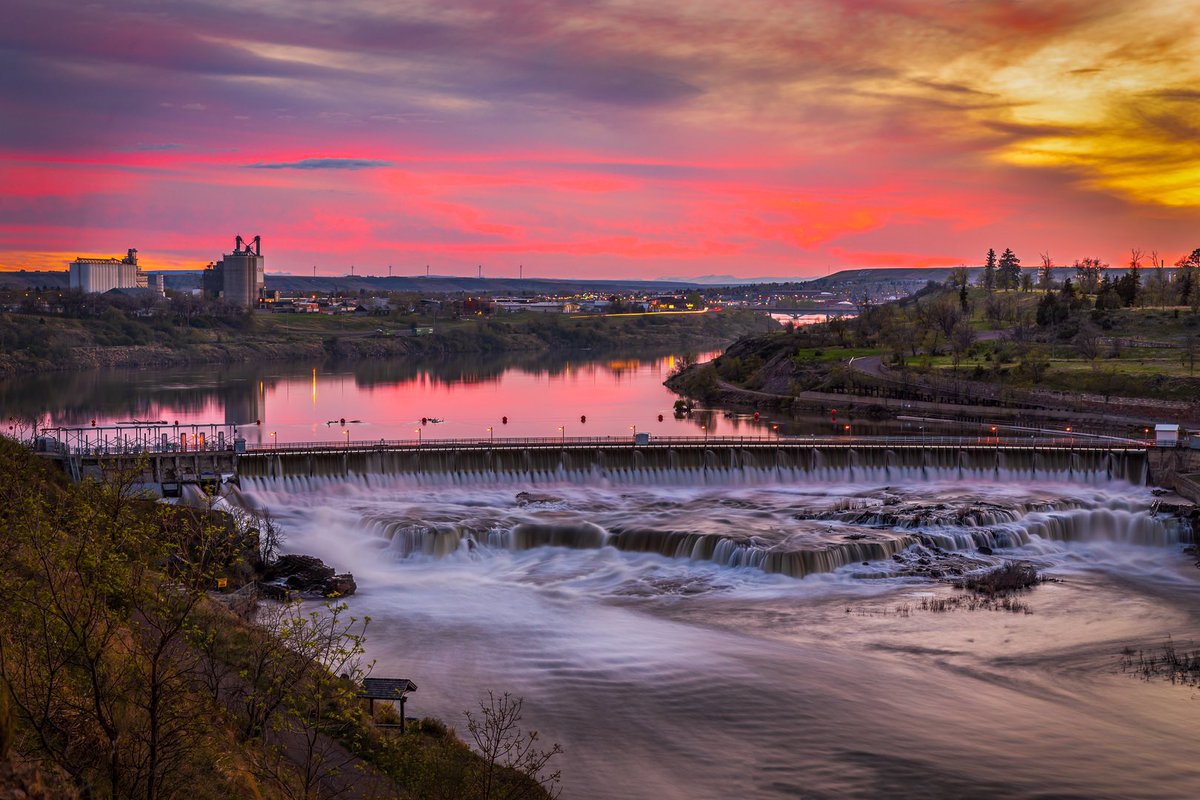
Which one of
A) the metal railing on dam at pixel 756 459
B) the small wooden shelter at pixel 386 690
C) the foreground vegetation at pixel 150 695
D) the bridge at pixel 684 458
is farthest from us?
the metal railing on dam at pixel 756 459

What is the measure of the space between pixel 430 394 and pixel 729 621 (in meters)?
86.4

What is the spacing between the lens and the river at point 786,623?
27.4 meters

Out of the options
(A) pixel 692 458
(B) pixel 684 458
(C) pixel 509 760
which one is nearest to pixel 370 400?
(B) pixel 684 458

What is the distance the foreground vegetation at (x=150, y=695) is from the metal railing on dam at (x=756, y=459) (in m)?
37.3

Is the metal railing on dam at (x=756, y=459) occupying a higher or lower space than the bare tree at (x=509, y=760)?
higher

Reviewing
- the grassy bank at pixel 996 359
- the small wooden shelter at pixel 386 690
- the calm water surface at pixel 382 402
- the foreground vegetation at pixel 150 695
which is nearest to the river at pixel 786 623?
the small wooden shelter at pixel 386 690

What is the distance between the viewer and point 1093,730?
29266 millimetres

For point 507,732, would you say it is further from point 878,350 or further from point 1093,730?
point 878,350

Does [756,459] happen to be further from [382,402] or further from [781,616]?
[382,402]

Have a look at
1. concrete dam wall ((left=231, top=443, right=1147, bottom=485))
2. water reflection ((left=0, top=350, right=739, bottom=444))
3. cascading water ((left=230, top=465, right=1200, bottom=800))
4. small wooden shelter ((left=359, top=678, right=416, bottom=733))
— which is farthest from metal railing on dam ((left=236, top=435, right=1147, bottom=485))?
small wooden shelter ((left=359, top=678, right=416, bottom=733))

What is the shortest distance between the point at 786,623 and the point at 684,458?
27522mm

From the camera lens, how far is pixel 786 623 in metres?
39.1

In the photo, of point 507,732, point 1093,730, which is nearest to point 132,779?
point 507,732

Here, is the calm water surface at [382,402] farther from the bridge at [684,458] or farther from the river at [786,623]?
the river at [786,623]
